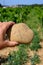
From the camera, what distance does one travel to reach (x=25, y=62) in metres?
4.66

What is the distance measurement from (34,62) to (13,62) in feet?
1.60

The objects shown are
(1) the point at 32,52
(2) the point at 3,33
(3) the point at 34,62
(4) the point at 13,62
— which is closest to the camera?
(2) the point at 3,33

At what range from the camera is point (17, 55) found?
474cm

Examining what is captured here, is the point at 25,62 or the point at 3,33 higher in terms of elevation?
the point at 3,33

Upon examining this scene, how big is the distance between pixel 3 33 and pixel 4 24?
0.03 m

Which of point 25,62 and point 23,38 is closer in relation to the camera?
point 23,38

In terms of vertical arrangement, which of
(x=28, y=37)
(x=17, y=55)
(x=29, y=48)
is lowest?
(x=29, y=48)

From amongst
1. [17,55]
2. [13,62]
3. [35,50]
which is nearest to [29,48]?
[35,50]

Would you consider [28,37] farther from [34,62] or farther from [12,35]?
[34,62]

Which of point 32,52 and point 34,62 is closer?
point 34,62

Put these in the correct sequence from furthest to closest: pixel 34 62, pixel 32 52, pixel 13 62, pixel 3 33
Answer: pixel 32 52, pixel 34 62, pixel 13 62, pixel 3 33

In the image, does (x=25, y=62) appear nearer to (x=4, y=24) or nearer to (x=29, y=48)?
(x=29, y=48)

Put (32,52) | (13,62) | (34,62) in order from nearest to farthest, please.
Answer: (13,62)
(34,62)
(32,52)

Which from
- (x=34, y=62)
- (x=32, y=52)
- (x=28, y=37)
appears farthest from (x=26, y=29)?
(x=32, y=52)
